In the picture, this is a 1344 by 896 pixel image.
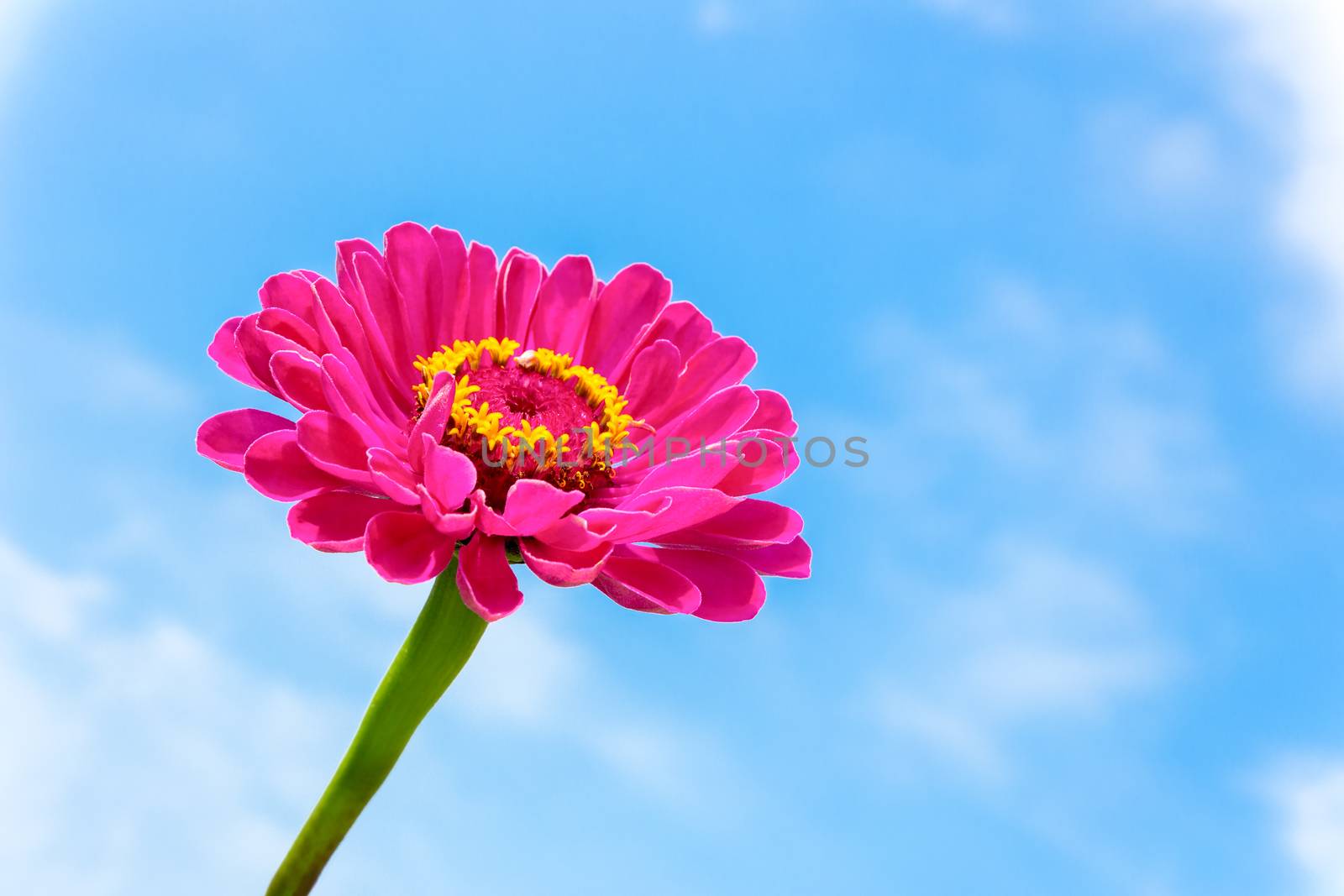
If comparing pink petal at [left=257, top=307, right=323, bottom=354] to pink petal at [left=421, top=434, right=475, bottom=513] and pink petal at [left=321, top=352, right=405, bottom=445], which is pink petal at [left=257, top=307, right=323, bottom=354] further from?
pink petal at [left=421, top=434, right=475, bottom=513]

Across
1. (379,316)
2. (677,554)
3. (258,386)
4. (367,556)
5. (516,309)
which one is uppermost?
(516,309)

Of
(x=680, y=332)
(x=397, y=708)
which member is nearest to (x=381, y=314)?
(x=680, y=332)

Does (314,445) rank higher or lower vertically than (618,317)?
lower

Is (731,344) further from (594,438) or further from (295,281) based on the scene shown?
(295,281)

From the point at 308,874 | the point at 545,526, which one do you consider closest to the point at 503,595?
the point at 545,526

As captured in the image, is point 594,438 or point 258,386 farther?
point 594,438

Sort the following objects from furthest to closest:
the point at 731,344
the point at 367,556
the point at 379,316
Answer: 1. the point at 731,344
2. the point at 379,316
3. the point at 367,556

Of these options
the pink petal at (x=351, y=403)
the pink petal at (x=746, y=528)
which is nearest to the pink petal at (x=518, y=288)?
the pink petal at (x=351, y=403)
